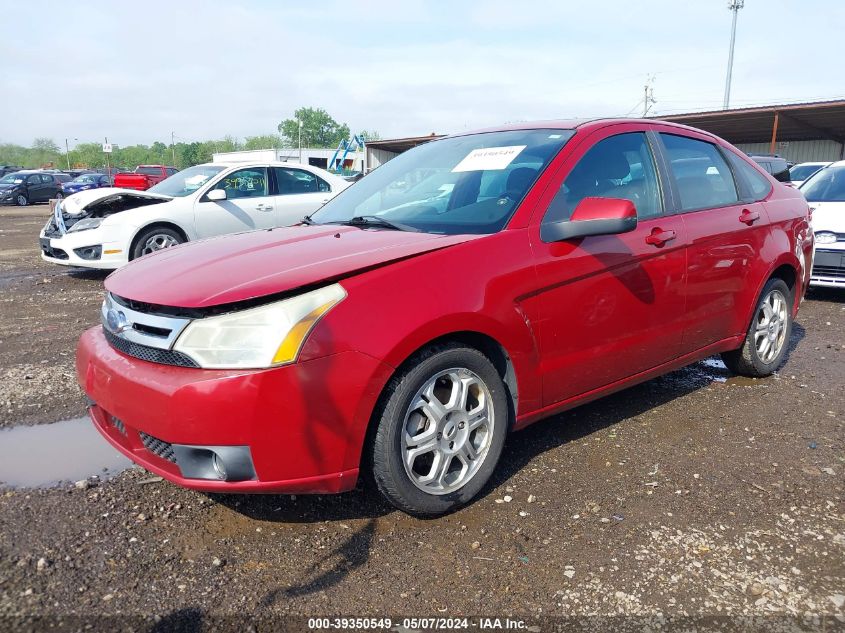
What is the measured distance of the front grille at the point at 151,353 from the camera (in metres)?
2.43

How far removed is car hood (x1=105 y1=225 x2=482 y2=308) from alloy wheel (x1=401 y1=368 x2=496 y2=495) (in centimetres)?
57

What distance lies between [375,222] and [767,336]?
2897 millimetres

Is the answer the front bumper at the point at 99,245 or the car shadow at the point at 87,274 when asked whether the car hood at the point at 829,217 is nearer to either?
the front bumper at the point at 99,245

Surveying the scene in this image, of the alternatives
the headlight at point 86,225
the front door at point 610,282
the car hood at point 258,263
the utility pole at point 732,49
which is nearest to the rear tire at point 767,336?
the front door at point 610,282

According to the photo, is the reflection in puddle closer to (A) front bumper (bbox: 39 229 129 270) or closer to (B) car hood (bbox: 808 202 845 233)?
(A) front bumper (bbox: 39 229 129 270)

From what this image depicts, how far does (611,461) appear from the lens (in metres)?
3.40

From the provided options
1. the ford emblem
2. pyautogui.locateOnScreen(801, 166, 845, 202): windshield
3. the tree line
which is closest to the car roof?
the ford emblem

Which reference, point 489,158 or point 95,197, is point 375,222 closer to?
point 489,158

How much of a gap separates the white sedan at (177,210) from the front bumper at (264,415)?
5.73 metres

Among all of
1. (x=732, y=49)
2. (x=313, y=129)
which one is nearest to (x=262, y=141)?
(x=313, y=129)

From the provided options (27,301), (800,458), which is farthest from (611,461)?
(27,301)

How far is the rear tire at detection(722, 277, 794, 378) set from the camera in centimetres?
446

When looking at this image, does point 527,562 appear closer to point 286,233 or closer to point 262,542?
point 262,542

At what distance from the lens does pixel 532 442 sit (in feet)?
11.9
